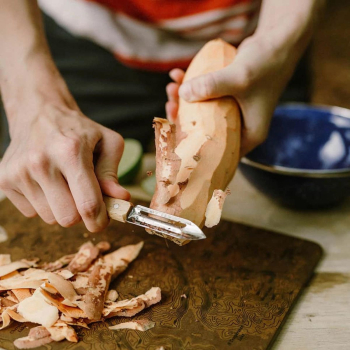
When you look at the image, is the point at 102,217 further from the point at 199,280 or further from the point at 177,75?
the point at 177,75

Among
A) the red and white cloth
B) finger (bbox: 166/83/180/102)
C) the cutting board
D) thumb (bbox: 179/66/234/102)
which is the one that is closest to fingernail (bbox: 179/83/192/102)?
thumb (bbox: 179/66/234/102)

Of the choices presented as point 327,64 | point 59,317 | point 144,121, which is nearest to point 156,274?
point 59,317

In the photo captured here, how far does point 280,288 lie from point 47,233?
65 centimetres

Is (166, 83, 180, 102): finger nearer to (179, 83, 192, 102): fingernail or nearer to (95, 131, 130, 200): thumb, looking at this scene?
(179, 83, 192, 102): fingernail

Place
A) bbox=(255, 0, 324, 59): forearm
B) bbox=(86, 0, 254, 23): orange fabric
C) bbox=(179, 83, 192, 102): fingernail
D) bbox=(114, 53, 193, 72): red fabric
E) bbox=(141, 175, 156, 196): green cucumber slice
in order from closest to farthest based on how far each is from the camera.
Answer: bbox=(179, 83, 192, 102): fingernail, bbox=(255, 0, 324, 59): forearm, bbox=(141, 175, 156, 196): green cucumber slice, bbox=(86, 0, 254, 23): orange fabric, bbox=(114, 53, 193, 72): red fabric

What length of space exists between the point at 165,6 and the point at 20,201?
90 centimetres

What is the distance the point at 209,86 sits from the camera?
1.06 metres

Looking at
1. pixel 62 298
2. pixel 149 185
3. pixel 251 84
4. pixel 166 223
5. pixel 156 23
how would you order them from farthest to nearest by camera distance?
1. pixel 156 23
2. pixel 149 185
3. pixel 251 84
4. pixel 62 298
5. pixel 166 223

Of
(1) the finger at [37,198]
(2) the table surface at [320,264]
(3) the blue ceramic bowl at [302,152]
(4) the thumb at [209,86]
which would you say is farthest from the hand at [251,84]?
(1) the finger at [37,198]

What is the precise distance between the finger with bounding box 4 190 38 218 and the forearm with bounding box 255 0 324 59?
731 millimetres

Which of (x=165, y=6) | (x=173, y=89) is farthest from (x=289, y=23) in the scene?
(x=165, y=6)

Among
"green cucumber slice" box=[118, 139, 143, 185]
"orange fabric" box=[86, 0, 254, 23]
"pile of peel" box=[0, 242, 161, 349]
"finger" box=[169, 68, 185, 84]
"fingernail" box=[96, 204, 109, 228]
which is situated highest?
"orange fabric" box=[86, 0, 254, 23]

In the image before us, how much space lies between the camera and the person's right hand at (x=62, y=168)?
943 millimetres

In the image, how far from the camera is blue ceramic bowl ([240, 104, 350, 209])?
1309 millimetres
